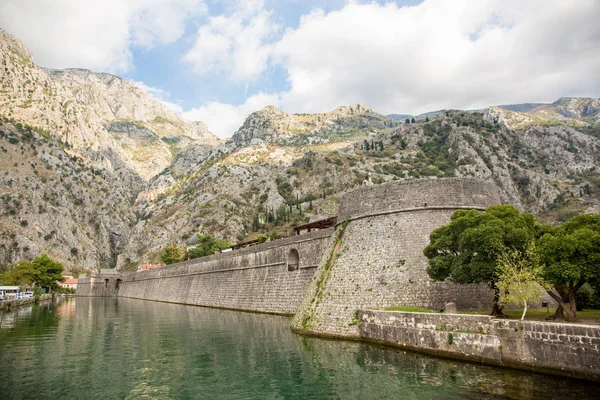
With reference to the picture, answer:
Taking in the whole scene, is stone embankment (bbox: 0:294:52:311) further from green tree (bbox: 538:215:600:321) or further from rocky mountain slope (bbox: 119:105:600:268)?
green tree (bbox: 538:215:600:321)

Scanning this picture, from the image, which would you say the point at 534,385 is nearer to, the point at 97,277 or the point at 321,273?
the point at 321,273

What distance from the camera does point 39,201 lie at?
406 ft

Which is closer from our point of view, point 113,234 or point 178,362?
point 178,362

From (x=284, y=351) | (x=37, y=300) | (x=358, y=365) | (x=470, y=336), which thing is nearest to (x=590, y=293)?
(x=470, y=336)

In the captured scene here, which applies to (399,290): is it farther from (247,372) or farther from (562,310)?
(247,372)

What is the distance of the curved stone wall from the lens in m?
20.7

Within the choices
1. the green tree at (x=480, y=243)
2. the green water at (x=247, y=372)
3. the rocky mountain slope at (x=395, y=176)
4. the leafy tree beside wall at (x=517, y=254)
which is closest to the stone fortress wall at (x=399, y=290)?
the green water at (x=247, y=372)

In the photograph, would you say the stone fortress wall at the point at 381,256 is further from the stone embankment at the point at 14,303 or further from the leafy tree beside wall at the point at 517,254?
the stone embankment at the point at 14,303

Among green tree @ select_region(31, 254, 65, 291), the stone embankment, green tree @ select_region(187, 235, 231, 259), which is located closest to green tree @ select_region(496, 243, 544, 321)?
the stone embankment

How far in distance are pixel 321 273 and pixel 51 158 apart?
149 m

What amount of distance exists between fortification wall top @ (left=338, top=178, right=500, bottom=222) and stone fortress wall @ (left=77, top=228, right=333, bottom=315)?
633 centimetres

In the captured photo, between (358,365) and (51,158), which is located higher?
(51,158)

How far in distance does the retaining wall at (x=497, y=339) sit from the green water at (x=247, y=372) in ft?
1.52

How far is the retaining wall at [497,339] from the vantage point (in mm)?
12086
